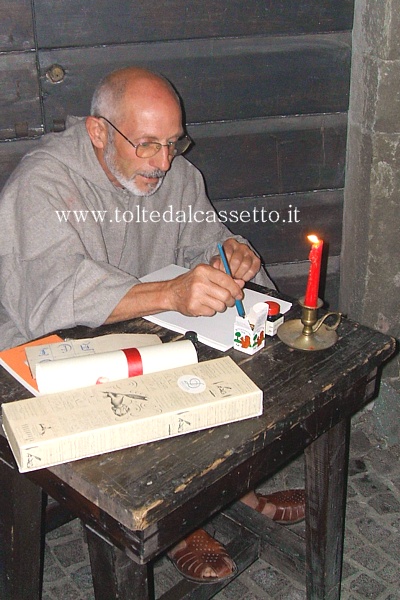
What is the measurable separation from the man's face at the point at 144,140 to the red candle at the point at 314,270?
2.47 feet

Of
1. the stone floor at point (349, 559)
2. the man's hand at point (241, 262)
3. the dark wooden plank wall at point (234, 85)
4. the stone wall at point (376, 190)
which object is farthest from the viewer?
the stone wall at point (376, 190)

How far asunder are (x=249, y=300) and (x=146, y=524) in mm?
905

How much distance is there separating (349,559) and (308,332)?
3.72ft

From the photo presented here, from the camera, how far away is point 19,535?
188 centimetres

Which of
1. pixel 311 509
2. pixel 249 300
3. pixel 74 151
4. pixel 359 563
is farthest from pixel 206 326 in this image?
pixel 359 563

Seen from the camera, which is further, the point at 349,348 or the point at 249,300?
the point at 249,300

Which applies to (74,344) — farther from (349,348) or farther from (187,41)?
(187,41)

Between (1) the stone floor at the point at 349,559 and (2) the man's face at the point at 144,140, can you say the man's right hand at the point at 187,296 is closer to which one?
(2) the man's face at the point at 144,140

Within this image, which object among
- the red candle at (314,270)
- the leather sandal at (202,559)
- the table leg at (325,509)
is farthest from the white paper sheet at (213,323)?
the leather sandal at (202,559)

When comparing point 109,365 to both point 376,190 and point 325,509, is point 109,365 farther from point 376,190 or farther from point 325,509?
point 376,190

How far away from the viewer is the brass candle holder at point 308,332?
1854 mm

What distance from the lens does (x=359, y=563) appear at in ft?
8.53

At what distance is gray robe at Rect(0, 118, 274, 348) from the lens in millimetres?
2078

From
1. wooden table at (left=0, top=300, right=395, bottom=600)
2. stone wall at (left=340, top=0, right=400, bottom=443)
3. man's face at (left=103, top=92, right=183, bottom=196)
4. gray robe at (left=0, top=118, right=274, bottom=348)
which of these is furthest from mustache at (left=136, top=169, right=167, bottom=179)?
stone wall at (left=340, top=0, right=400, bottom=443)
